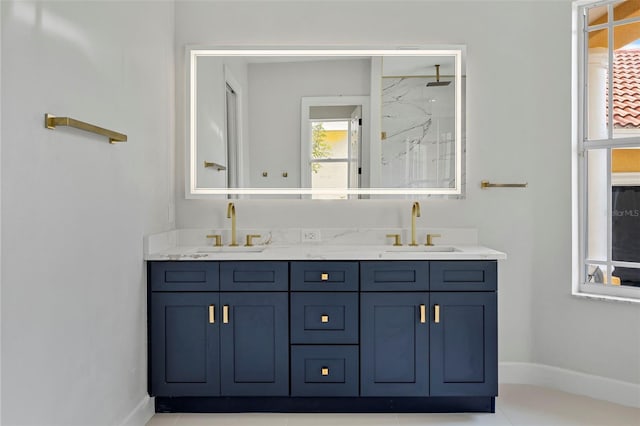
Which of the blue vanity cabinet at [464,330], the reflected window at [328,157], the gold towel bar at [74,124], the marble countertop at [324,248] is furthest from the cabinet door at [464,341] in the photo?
the gold towel bar at [74,124]

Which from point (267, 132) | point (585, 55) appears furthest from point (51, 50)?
point (585, 55)

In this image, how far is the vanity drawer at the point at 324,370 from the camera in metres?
2.51

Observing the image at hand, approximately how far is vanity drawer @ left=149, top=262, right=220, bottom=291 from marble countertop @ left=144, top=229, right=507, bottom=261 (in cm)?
5

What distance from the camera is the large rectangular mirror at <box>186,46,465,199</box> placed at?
2986mm

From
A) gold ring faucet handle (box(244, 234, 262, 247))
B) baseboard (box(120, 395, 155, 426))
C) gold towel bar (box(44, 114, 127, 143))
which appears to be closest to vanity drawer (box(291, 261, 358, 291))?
gold ring faucet handle (box(244, 234, 262, 247))

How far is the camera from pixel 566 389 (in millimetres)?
2869

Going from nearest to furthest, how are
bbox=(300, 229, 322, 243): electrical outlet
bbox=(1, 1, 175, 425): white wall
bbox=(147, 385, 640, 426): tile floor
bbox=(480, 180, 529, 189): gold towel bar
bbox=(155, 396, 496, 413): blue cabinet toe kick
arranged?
bbox=(1, 1, 175, 425): white wall, bbox=(147, 385, 640, 426): tile floor, bbox=(155, 396, 496, 413): blue cabinet toe kick, bbox=(480, 180, 529, 189): gold towel bar, bbox=(300, 229, 322, 243): electrical outlet

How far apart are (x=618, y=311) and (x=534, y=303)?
455mm

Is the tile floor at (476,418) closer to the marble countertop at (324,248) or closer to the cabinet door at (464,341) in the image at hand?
the cabinet door at (464,341)

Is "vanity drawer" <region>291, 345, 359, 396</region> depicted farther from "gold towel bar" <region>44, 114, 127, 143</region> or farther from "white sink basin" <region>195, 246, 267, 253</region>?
"gold towel bar" <region>44, 114, 127, 143</region>

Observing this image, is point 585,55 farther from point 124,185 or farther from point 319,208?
point 124,185

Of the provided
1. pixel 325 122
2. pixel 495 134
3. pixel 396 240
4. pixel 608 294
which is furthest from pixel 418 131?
pixel 608 294

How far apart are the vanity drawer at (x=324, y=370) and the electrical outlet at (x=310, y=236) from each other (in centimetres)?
73

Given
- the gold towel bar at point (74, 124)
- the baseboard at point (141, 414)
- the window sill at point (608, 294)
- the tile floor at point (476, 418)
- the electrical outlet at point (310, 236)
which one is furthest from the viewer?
the electrical outlet at point (310, 236)
